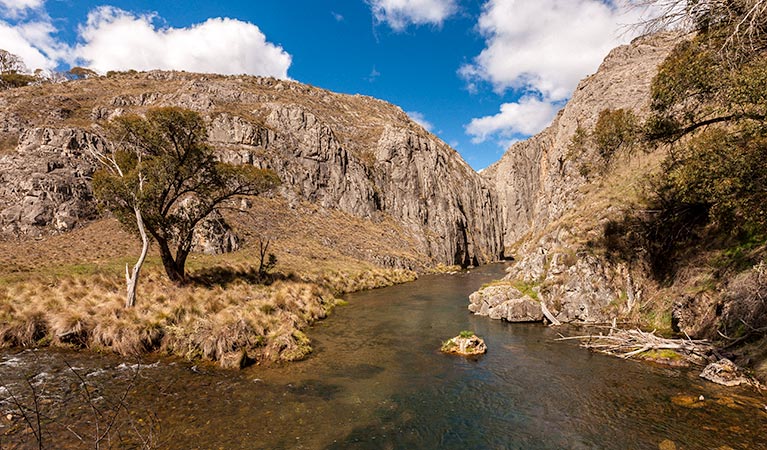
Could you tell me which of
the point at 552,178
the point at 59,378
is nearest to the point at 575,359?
the point at 59,378

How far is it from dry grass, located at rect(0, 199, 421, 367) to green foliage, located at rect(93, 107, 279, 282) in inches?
153

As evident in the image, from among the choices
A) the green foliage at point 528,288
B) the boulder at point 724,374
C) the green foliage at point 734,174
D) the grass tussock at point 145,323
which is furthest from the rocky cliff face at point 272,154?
the boulder at point 724,374

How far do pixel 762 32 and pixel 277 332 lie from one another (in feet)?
84.8

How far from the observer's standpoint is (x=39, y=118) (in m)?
62.1

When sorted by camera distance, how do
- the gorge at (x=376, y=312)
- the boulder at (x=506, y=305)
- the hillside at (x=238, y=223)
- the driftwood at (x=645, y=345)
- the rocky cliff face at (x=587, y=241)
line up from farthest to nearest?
the boulder at (x=506, y=305) → the rocky cliff face at (x=587, y=241) → the hillside at (x=238, y=223) → the driftwood at (x=645, y=345) → the gorge at (x=376, y=312)

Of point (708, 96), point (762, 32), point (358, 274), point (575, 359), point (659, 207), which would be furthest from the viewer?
point (358, 274)

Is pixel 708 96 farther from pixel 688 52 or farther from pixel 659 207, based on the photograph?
pixel 659 207

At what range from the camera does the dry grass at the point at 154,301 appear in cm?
1861

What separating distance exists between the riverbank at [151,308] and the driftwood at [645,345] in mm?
17125

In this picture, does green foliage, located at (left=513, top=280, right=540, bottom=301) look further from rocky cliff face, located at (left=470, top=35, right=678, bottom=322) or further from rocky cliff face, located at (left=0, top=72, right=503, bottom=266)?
rocky cliff face, located at (left=0, top=72, right=503, bottom=266)

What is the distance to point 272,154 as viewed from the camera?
253 feet

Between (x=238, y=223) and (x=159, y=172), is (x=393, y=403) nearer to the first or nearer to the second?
(x=159, y=172)

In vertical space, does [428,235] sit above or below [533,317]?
above

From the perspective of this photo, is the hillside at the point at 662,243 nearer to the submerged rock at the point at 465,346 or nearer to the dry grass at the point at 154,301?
the submerged rock at the point at 465,346
